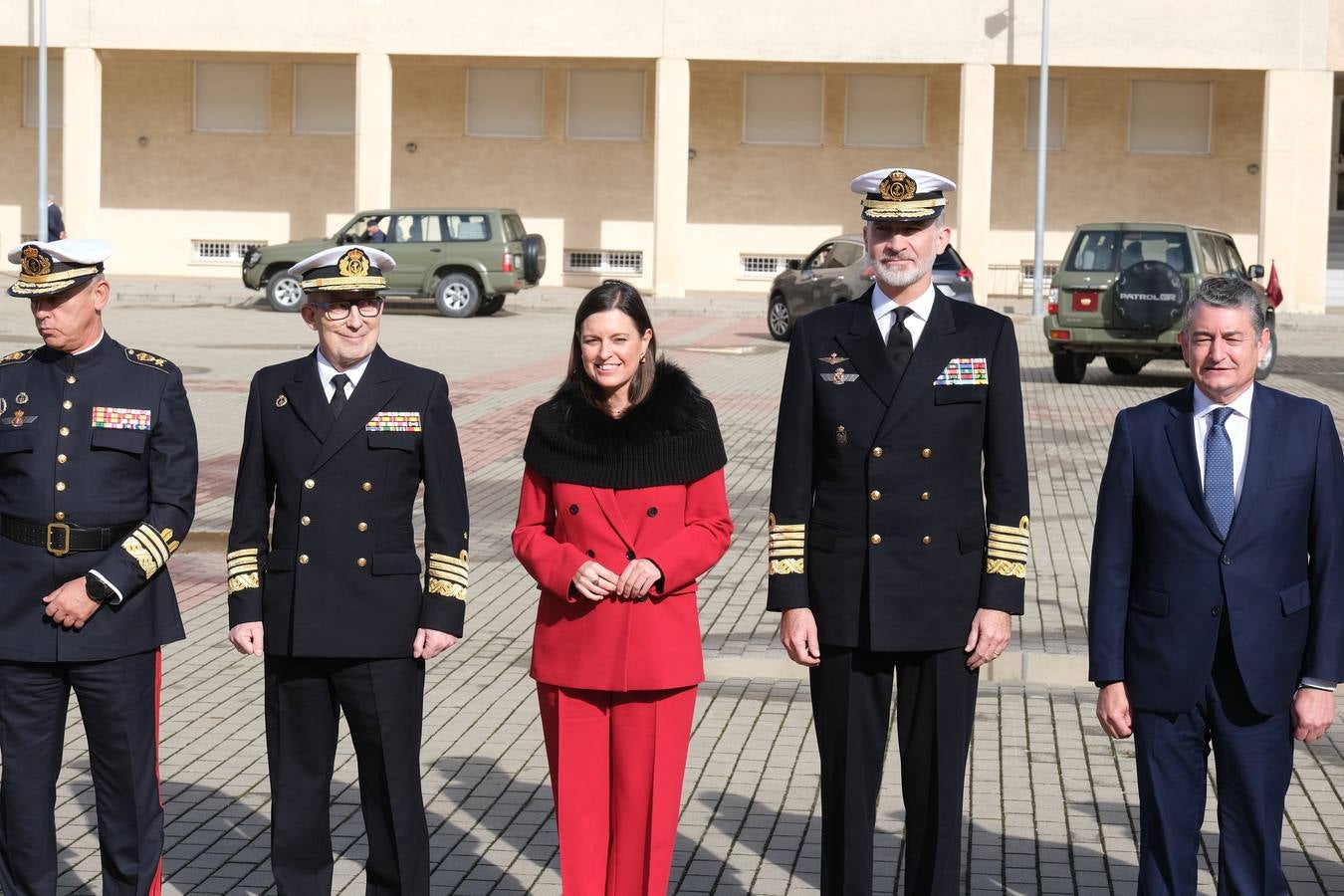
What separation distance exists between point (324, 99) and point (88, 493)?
131 ft

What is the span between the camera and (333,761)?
4871mm

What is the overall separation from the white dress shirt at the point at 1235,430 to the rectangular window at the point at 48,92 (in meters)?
42.5

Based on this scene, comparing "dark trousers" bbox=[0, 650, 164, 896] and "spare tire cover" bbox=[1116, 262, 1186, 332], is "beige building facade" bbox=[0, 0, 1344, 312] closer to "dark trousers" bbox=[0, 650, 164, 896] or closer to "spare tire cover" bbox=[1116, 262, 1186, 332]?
"spare tire cover" bbox=[1116, 262, 1186, 332]

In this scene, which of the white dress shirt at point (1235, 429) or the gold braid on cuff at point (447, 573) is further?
the gold braid on cuff at point (447, 573)

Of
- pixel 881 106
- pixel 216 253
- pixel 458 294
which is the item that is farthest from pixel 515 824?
pixel 216 253

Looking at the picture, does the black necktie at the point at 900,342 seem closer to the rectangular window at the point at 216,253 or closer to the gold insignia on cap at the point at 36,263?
the gold insignia on cap at the point at 36,263

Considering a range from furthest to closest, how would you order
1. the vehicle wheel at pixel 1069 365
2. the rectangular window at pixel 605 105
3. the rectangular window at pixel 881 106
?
the rectangular window at pixel 605 105
the rectangular window at pixel 881 106
the vehicle wheel at pixel 1069 365

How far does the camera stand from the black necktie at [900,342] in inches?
187

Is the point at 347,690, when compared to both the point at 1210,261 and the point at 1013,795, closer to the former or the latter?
the point at 1013,795

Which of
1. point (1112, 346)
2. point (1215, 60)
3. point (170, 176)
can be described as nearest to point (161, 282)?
point (170, 176)

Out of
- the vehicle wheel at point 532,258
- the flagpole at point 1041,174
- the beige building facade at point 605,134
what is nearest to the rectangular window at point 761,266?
the beige building facade at point 605,134

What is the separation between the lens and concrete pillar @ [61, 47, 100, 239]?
4044 centimetres

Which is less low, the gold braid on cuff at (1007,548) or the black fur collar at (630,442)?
the black fur collar at (630,442)

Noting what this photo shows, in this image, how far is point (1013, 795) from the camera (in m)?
6.58
